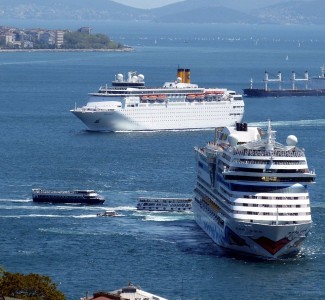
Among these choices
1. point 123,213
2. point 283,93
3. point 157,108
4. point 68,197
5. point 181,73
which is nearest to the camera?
point 123,213

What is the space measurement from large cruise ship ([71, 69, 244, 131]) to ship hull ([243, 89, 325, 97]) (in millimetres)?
17832

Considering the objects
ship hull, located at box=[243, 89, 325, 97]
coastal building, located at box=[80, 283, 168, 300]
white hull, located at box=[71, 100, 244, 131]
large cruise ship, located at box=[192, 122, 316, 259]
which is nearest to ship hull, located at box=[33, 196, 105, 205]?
large cruise ship, located at box=[192, 122, 316, 259]

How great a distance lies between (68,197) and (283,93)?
179 feet

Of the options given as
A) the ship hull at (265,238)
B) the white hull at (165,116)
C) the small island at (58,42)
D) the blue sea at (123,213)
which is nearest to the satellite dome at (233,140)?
the ship hull at (265,238)

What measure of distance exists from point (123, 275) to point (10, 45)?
140 m

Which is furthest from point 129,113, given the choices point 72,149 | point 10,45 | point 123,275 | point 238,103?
point 10,45

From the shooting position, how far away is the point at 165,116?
75.9 metres

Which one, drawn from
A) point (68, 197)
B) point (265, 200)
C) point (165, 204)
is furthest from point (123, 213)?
point (265, 200)

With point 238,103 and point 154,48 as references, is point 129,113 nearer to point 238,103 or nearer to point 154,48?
point 238,103

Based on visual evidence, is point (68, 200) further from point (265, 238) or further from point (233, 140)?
point (265, 238)

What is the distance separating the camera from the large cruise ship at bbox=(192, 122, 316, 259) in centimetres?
3762

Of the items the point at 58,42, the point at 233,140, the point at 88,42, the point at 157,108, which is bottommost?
the point at 58,42

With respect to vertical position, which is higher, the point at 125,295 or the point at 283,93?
the point at 125,295

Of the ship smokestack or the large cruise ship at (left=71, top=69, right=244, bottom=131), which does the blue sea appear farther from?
the ship smokestack
